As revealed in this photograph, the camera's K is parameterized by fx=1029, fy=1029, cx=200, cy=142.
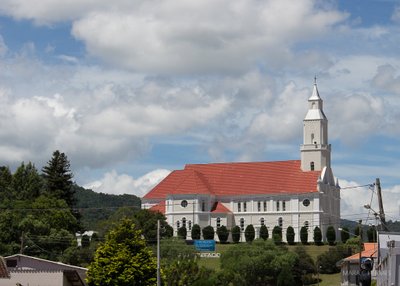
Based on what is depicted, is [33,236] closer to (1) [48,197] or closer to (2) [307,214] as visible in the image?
(1) [48,197]

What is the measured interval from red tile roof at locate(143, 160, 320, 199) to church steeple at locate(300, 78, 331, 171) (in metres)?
1.66

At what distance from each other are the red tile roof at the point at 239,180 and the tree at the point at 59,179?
72.6ft

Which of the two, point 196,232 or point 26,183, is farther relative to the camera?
point 196,232

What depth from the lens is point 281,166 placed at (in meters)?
159

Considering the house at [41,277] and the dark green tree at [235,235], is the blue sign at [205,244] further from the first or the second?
the house at [41,277]

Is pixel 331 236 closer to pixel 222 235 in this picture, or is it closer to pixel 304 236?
pixel 304 236

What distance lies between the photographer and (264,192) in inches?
6201

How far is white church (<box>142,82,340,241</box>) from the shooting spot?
155 metres

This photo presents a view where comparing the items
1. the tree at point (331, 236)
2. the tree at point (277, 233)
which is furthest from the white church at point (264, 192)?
the tree at point (331, 236)

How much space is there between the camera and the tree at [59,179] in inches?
5433

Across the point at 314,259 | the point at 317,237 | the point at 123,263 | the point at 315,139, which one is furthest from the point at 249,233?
the point at 123,263

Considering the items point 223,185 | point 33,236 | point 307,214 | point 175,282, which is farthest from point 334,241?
point 175,282

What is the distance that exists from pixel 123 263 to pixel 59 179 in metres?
77.3

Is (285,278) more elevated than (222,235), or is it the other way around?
(222,235)
